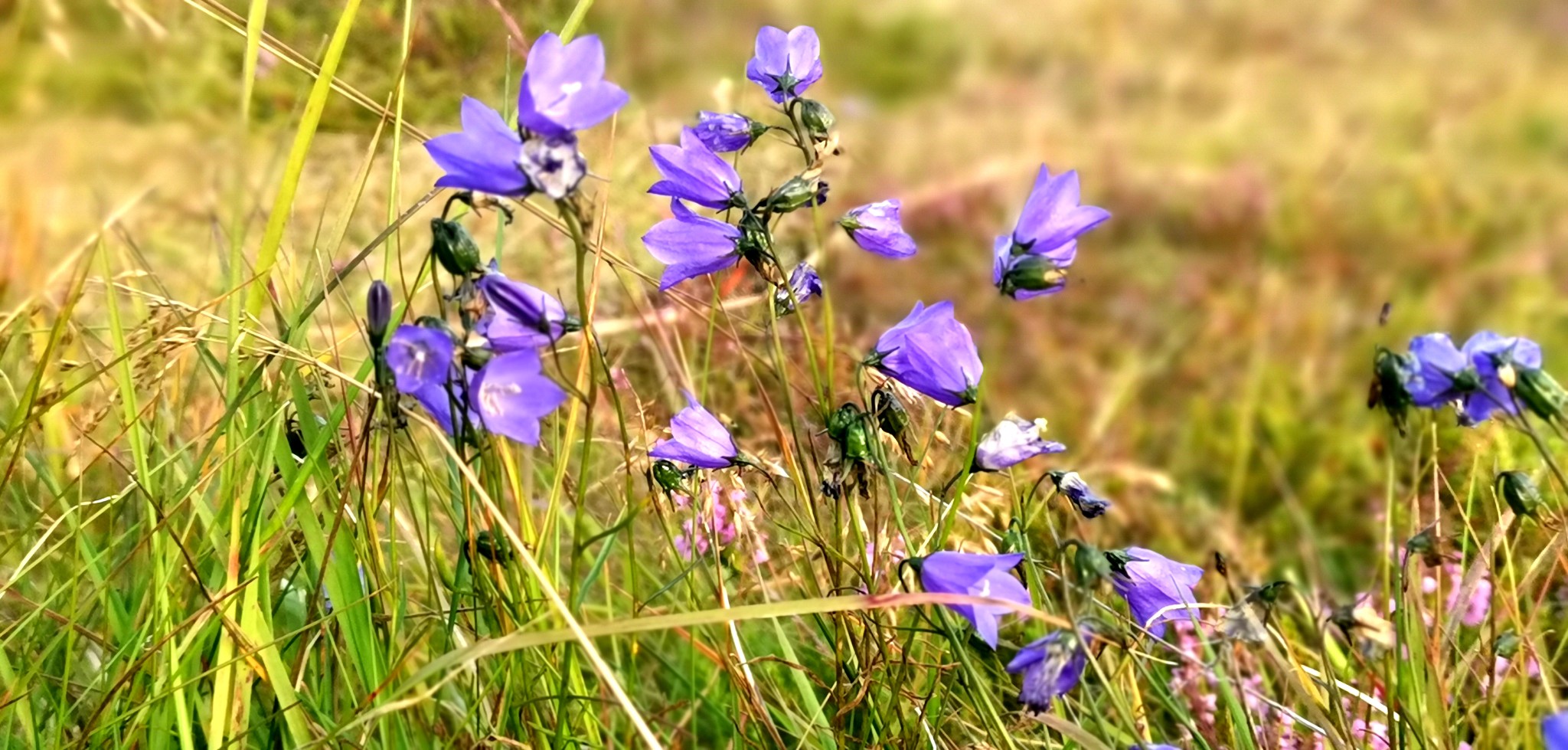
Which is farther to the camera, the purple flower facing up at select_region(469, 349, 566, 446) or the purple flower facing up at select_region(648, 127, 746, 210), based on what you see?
the purple flower facing up at select_region(648, 127, 746, 210)

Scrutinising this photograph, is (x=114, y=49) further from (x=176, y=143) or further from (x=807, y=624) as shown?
(x=807, y=624)

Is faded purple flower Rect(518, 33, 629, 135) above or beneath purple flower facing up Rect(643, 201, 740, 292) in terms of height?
above

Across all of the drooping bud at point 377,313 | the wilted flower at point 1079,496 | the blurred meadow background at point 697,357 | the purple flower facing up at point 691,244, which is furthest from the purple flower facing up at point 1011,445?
the drooping bud at point 377,313

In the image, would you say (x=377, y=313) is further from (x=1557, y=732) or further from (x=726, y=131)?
(x=1557, y=732)

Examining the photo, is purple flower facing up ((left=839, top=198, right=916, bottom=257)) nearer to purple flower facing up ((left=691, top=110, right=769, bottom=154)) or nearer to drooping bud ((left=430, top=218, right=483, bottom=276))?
purple flower facing up ((left=691, top=110, right=769, bottom=154))

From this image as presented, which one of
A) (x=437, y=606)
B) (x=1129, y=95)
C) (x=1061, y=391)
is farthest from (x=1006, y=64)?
(x=437, y=606)

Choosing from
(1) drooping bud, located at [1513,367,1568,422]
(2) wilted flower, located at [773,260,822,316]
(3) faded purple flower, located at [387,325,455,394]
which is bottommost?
(1) drooping bud, located at [1513,367,1568,422]

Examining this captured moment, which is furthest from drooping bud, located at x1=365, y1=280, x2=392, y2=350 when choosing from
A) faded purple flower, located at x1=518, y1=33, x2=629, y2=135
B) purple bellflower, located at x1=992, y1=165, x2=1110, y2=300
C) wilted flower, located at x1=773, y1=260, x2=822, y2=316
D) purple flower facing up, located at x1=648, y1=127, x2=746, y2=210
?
purple bellflower, located at x1=992, y1=165, x2=1110, y2=300
